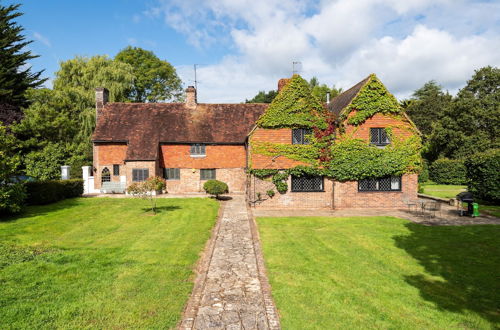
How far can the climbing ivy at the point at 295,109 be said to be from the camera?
1906cm

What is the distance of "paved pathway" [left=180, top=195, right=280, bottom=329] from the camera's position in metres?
5.89

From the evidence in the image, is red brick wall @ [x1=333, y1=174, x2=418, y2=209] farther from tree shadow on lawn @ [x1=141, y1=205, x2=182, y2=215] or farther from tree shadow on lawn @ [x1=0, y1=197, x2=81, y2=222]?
tree shadow on lawn @ [x1=0, y1=197, x2=81, y2=222]

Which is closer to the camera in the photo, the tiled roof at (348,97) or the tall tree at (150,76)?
the tiled roof at (348,97)

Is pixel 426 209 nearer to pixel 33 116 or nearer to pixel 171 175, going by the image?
pixel 171 175

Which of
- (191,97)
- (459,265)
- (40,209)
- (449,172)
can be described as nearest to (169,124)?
(191,97)

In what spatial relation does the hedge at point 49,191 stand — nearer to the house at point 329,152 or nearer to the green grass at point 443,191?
the house at point 329,152

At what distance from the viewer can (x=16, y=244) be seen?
1050cm

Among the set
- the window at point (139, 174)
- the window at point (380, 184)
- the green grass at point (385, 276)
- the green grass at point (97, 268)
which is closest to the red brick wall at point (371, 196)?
the window at point (380, 184)

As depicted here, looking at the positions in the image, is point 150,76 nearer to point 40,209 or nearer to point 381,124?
point 40,209

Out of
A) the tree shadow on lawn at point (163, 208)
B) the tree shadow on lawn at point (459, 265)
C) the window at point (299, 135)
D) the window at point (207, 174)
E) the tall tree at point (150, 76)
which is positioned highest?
the tall tree at point (150, 76)

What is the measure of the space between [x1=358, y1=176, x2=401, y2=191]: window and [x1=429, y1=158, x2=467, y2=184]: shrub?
24.0 m

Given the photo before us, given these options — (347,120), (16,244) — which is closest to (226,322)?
(16,244)

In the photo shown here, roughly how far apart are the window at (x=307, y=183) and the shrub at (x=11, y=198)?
1582 centimetres

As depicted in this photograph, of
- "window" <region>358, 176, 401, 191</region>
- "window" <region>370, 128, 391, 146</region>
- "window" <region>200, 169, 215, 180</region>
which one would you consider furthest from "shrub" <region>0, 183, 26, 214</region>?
"window" <region>370, 128, 391, 146</region>
